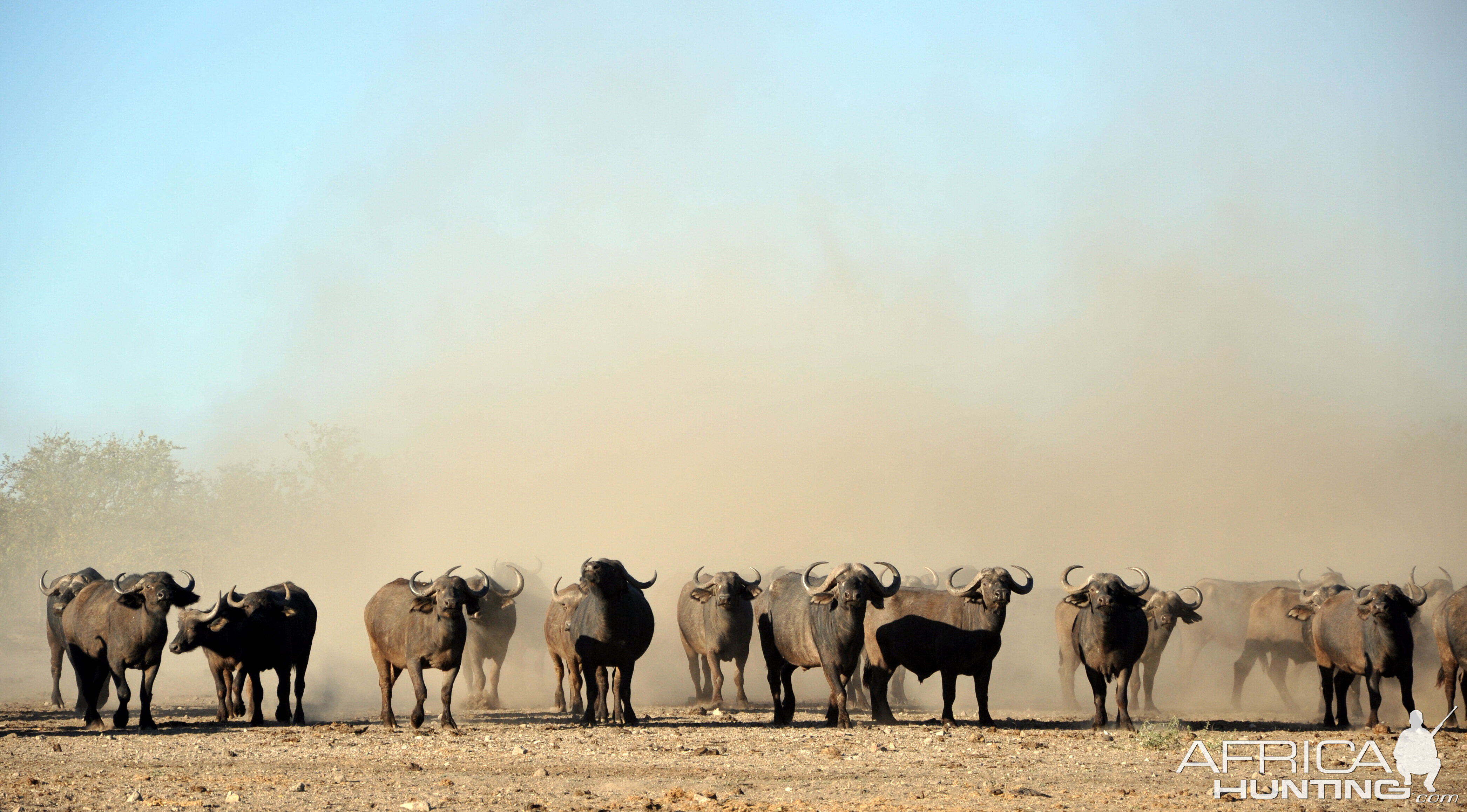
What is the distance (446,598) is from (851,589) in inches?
238

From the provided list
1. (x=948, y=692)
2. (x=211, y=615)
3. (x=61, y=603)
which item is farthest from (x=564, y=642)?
(x=61, y=603)

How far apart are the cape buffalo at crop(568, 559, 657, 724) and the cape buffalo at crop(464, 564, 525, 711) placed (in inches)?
236

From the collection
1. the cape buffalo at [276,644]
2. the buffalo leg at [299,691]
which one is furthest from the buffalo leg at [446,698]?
the buffalo leg at [299,691]

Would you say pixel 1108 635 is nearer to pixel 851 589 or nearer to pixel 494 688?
pixel 851 589

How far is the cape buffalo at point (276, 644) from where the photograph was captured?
19.8m

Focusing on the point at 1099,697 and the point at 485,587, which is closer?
the point at 1099,697

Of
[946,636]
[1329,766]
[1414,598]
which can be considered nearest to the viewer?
[1329,766]

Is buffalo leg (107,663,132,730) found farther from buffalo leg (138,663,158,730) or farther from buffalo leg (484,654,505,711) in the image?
buffalo leg (484,654,505,711)

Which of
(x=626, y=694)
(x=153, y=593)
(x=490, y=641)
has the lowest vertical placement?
(x=626, y=694)

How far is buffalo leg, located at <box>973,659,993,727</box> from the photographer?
18.8 m

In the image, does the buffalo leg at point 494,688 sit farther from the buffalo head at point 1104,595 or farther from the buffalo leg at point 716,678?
the buffalo head at point 1104,595

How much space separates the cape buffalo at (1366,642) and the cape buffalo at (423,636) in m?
14.4

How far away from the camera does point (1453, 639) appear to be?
64.5 feet

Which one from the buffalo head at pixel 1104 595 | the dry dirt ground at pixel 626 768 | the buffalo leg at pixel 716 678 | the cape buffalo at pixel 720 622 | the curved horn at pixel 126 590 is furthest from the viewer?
the buffalo leg at pixel 716 678
